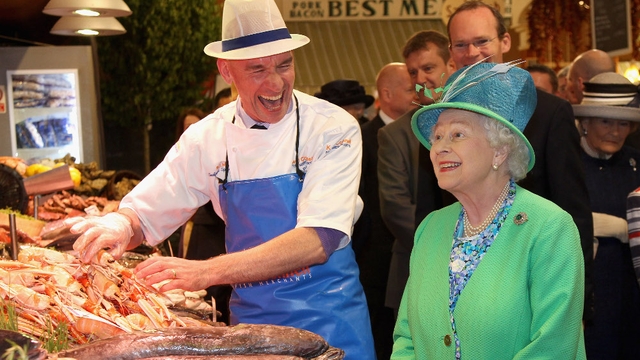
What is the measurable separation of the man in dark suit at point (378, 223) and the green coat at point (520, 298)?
136 inches

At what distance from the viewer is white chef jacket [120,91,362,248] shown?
3.31 metres

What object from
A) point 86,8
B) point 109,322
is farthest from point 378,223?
point 109,322

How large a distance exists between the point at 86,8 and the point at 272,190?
419 centimetres

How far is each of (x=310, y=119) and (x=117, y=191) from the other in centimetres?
391

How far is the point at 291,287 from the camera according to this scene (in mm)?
3332

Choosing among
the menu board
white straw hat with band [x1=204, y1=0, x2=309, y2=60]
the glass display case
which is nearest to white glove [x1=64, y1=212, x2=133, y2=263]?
white straw hat with band [x1=204, y1=0, x2=309, y2=60]

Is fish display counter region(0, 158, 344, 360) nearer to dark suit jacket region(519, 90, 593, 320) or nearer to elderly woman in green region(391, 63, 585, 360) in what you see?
elderly woman in green region(391, 63, 585, 360)

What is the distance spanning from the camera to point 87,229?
317 centimetres

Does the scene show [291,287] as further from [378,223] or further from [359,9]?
[359,9]

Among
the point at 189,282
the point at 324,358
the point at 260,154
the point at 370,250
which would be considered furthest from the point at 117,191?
the point at 324,358

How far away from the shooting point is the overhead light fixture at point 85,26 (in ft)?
26.1

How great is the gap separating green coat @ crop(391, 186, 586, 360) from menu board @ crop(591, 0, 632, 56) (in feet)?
20.9

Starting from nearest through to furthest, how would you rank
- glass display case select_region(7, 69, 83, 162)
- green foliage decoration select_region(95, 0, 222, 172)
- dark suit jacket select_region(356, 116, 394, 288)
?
dark suit jacket select_region(356, 116, 394, 288) < glass display case select_region(7, 69, 83, 162) < green foliage decoration select_region(95, 0, 222, 172)

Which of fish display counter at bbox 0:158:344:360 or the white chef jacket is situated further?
the white chef jacket
